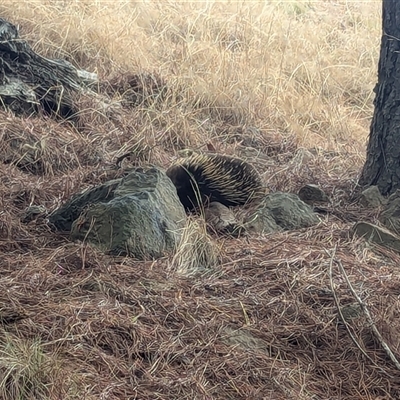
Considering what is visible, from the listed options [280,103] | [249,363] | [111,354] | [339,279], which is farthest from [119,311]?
[280,103]

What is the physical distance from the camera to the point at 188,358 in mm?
2465

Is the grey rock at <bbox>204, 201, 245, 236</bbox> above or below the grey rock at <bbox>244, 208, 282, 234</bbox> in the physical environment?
below

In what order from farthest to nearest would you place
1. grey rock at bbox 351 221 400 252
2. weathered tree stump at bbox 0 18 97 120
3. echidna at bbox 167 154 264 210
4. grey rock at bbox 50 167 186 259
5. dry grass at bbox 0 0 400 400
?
weathered tree stump at bbox 0 18 97 120, echidna at bbox 167 154 264 210, grey rock at bbox 351 221 400 252, grey rock at bbox 50 167 186 259, dry grass at bbox 0 0 400 400

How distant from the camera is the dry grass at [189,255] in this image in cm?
240

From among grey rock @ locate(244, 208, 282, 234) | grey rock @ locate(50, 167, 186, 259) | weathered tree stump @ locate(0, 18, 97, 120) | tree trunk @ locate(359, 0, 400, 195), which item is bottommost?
weathered tree stump @ locate(0, 18, 97, 120)

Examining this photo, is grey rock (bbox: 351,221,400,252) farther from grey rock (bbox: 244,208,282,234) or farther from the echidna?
the echidna

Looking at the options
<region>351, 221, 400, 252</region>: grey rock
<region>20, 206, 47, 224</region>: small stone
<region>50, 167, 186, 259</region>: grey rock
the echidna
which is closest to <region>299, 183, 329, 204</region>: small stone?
the echidna

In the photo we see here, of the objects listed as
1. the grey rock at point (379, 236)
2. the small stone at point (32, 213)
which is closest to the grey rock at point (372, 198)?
the grey rock at point (379, 236)

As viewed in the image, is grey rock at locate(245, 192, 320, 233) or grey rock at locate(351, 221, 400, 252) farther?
grey rock at locate(245, 192, 320, 233)

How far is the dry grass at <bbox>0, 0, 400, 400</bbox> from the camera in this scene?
2.40 meters

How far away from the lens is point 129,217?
3.28m

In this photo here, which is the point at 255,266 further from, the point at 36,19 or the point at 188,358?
the point at 36,19

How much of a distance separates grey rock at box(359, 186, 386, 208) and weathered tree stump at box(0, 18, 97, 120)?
83.4 inches

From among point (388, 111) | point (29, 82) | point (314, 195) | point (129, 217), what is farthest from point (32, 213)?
point (388, 111)
